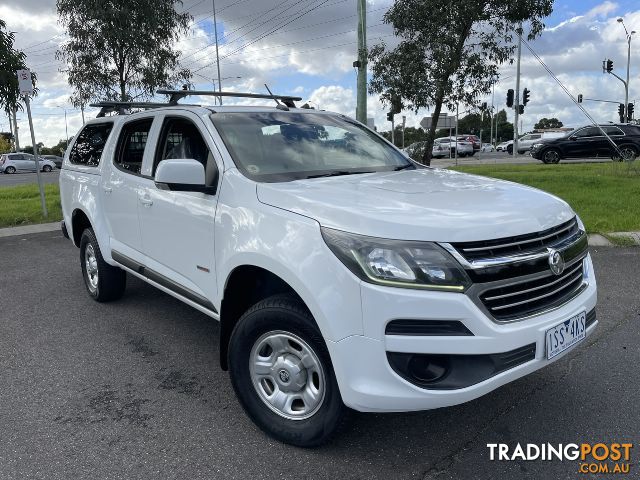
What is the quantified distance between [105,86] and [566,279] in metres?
12.4

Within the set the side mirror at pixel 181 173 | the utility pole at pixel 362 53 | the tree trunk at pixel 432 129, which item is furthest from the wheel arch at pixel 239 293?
the utility pole at pixel 362 53

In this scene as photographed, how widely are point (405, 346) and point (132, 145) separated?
3217 millimetres

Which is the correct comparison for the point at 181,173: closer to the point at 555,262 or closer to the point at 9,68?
the point at 555,262

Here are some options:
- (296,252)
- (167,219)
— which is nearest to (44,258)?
(167,219)

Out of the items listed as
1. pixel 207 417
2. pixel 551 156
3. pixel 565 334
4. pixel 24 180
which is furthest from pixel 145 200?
pixel 24 180

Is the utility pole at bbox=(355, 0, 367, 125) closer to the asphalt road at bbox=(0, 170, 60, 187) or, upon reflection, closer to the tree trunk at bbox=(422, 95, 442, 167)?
the tree trunk at bbox=(422, 95, 442, 167)

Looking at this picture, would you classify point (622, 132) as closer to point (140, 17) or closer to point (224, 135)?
point (140, 17)

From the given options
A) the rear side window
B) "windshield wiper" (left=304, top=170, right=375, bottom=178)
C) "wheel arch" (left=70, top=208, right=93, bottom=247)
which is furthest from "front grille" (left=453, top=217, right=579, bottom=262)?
"wheel arch" (left=70, top=208, right=93, bottom=247)

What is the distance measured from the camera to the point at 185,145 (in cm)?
382

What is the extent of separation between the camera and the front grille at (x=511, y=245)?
2.34 meters

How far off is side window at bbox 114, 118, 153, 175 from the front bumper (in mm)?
2676

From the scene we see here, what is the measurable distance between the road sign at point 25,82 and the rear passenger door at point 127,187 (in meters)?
5.71

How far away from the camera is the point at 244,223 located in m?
2.92

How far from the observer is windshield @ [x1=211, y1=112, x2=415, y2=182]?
337 centimetres
